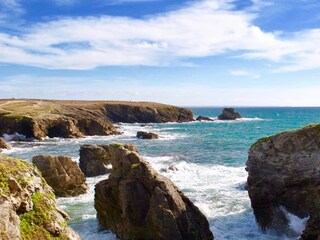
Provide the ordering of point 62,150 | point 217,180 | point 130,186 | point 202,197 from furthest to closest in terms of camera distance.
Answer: point 62,150
point 217,180
point 202,197
point 130,186

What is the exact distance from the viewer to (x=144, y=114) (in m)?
160

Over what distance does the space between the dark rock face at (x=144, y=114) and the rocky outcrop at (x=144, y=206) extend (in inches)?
5089

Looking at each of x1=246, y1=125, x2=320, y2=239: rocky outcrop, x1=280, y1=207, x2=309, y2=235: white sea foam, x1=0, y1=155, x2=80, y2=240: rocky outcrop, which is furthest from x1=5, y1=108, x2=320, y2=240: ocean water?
x1=0, y1=155, x2=80, y2=240: rocky outcrop

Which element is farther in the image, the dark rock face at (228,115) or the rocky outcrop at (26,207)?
the dark rock face at (228,115)

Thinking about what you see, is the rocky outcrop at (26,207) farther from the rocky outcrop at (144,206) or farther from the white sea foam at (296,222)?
the white sea foam at (296,222)

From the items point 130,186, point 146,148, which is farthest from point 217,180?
point 146,148

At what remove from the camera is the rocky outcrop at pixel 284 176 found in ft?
78.0

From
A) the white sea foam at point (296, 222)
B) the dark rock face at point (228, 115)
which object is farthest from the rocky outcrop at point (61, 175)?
the dark rock face at point (228, 115)

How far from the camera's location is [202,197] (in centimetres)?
3250

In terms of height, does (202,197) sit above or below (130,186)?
below

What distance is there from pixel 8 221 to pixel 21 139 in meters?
80.7

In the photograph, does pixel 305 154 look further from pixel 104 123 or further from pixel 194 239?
pixel 104 123

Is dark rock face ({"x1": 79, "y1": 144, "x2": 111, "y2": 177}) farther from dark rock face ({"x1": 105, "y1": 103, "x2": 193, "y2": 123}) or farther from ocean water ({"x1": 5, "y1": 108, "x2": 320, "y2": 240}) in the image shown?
dark rock face ({"x1": 105, "y1": 103, "x2": 193, "y2": 123})

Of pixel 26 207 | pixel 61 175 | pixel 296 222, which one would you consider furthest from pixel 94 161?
pixel 26 207
